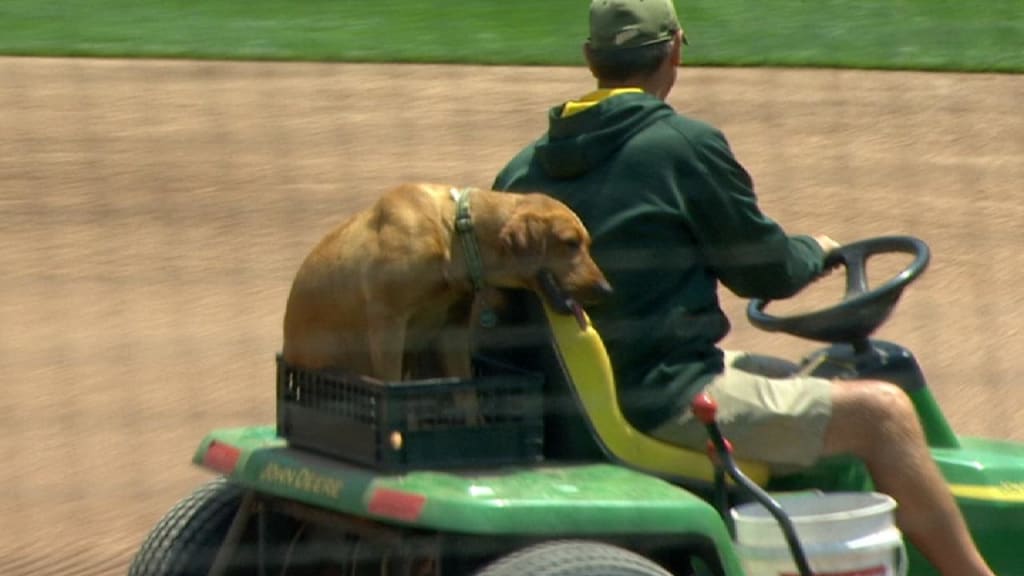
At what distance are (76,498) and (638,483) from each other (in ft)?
7.60

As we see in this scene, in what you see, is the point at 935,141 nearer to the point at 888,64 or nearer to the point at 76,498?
the point at 888,64

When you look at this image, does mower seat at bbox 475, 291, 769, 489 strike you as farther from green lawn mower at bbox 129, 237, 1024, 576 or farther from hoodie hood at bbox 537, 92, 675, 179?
hoodie hood at bbox 537, 92, 675, 179

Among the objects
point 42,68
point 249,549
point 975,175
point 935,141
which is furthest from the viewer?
point 42,68

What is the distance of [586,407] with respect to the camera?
11.5 ft

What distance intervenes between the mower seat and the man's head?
1.47 ft

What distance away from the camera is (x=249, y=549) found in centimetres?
382

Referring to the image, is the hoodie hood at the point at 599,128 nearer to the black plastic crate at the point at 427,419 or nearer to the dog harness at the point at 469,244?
the dog harness at the point at 469,244

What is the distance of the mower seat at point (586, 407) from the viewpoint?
3.47 meters

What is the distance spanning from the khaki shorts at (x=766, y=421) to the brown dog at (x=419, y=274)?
0.92ft

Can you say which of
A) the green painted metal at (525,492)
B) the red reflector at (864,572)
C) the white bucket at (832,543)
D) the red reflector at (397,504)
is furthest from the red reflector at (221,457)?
the red reflector at (864,572)

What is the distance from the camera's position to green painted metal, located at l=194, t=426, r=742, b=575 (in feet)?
10.6

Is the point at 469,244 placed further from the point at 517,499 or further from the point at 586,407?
the point at 517,499

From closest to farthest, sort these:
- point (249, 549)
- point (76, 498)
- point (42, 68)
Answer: point (249, 549) → point (76, 498) → point (42, 68)

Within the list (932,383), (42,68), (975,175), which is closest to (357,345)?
(932,383)
